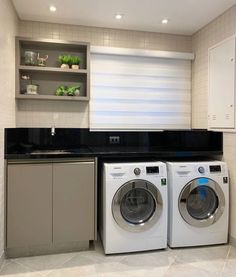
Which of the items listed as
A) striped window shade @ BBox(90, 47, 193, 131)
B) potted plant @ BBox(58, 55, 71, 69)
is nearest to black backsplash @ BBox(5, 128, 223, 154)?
striped window shade @ BBox(90, 47, 193, 131)

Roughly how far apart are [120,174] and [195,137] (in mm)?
1244

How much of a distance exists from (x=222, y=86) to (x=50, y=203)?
2.15 m

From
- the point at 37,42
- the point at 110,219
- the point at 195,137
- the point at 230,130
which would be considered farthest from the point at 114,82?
the point at 110,219

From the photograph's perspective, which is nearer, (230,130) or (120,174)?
(120,174)

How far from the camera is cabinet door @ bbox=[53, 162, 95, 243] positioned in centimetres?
233

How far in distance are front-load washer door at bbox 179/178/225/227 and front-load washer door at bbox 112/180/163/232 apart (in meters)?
0.27

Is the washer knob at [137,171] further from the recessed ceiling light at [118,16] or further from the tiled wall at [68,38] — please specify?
the recessed ceiling light at [118,16]

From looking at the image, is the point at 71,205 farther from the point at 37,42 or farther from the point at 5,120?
the point at 37,42

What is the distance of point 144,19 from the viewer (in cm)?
283

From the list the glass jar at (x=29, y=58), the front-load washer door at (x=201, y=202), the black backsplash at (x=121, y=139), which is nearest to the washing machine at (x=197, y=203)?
the front-load washer door at (x=201, y=202)

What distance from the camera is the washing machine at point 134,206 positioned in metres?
2.31

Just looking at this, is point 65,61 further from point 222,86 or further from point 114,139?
point 222,86

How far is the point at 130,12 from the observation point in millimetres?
2662

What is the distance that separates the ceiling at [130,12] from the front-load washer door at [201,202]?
5.80 feet
